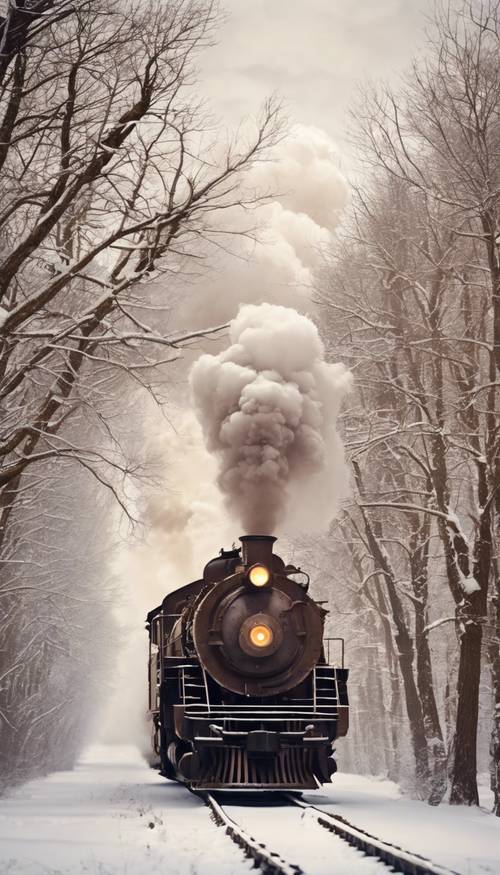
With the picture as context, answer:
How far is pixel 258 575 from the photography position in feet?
44.7

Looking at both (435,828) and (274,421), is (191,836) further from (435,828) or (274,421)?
(274,421)

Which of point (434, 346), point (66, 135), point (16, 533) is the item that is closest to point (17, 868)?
point (66, 135)

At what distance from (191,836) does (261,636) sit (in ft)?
13.2

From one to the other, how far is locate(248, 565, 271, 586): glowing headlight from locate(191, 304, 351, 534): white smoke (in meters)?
1.00

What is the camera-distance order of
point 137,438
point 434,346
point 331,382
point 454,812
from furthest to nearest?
point 137,438, point 434,346, point 331,382, point 454,812

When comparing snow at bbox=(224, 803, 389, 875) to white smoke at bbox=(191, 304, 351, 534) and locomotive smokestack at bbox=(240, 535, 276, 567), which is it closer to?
locomotive smokestack at bbox=(240, 535, 276, 567)

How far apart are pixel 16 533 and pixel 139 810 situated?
34.1ft

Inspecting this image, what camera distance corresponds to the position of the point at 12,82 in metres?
11.7

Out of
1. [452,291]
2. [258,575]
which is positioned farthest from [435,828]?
[452,291]

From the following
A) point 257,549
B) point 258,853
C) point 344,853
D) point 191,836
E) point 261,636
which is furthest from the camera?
point 257,549

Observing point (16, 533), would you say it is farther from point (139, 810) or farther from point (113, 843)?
point (113, 843)

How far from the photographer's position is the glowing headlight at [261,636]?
13.5 m

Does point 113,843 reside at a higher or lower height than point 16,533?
lower

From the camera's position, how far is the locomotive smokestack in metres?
13.8
